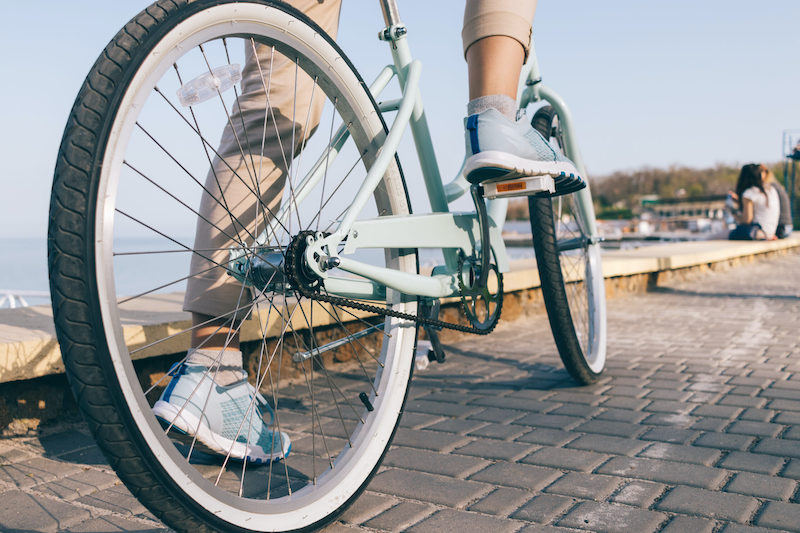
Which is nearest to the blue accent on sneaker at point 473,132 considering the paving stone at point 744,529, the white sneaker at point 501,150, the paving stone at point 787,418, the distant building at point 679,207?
the white sneaker at point 501,150

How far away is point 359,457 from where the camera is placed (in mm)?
1678

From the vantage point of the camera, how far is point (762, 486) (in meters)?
1.78

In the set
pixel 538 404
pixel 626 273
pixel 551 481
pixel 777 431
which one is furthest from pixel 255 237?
pixel 626 273

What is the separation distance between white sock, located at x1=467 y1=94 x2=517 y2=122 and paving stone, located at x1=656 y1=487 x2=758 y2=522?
3.25 feet

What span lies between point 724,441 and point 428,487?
958 mm

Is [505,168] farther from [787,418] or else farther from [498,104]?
[787,418]

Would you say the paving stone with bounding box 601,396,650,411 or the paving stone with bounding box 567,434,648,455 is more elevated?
the paving stone with bounding box 567,434,648,455

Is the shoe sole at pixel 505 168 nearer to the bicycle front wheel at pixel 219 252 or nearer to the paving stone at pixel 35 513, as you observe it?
the bicycle front wheel at pixel 219 252

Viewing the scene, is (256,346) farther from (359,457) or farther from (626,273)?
(626,273)

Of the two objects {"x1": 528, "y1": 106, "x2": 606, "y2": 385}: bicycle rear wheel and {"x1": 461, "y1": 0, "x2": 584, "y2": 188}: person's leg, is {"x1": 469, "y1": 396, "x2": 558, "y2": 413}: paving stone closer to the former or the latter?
{"x1": 528, "y1": 106, "x2": 606, "y2": 385}: bicycle rear wheel

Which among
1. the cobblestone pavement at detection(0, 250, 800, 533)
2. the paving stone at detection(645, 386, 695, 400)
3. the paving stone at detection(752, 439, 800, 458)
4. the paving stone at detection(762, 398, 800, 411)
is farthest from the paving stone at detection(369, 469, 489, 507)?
the paving stone at detection(762, 398, 800, 411)

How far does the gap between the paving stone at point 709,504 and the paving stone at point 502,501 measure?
1.02 feet

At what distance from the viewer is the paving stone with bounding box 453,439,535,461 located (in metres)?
2.10

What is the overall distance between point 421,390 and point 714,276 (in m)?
8.09
